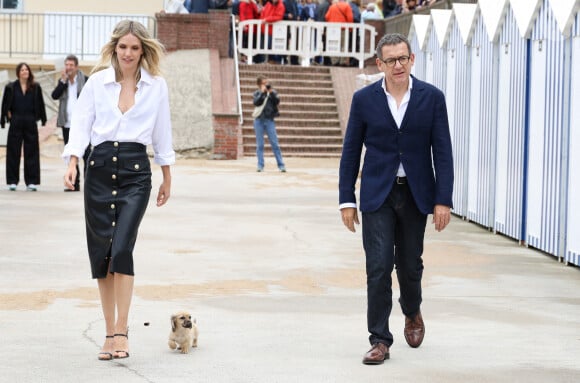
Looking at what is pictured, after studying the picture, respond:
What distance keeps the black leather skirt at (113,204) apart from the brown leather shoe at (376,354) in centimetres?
136

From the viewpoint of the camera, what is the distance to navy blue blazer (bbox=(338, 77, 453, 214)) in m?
7.85

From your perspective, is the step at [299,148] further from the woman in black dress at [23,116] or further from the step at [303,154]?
the woman in black dress at [23,116]

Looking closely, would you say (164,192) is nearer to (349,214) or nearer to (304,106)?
(349,214)

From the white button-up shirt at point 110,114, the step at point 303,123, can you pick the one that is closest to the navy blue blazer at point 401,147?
the white button-up shirt at point 110,114

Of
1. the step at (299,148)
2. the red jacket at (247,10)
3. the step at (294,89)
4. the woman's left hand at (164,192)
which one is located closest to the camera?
the woman's left hand at (164,192)

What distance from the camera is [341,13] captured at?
36.4m

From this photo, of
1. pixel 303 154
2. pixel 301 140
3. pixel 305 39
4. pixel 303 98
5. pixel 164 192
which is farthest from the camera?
pixel 305 39

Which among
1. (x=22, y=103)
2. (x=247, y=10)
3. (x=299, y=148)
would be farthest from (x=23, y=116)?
(x=247, y=10)

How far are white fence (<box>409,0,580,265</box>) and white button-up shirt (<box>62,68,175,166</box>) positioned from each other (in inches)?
205

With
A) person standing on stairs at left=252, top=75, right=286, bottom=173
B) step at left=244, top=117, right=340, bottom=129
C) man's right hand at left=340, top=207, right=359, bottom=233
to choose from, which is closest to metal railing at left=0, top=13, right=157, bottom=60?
step at left=244, top=117, right=340, bottom=129

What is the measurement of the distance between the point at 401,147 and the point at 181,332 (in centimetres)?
158

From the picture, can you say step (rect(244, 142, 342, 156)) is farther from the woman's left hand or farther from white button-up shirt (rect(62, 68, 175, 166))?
white button-up shirt (rect(62, 68, 175, 166))

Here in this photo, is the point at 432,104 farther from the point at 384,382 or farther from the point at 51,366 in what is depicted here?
the point at 51,366

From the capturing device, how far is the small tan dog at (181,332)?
7945mm
